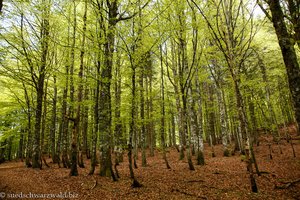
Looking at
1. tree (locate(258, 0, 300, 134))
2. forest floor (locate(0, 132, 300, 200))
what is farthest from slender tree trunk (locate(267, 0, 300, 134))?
forest floor (locate(0, 132, 300, 200))

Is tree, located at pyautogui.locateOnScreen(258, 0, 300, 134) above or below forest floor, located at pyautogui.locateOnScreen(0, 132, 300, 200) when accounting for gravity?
above

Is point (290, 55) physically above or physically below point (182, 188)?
above

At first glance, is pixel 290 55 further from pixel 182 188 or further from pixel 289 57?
pixel 182 188

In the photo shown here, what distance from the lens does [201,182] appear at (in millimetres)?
7371

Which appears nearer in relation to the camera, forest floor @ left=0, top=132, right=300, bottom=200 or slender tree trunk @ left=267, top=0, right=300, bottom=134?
slender tree trunk @ left=267, top=0, right=300, bottom=134

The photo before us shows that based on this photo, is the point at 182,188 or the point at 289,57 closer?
the point at 289,57

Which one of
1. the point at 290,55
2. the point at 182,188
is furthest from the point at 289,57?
the point at 182,188

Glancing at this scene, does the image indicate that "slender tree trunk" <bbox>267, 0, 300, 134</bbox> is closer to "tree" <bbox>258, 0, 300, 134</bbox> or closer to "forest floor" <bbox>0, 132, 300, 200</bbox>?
"tree" <bbox>258, 0, 300, 134</bbox>

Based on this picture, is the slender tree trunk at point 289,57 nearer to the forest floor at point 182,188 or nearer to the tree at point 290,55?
the tree at point 290,55

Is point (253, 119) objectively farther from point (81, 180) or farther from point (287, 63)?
point (81, 180)

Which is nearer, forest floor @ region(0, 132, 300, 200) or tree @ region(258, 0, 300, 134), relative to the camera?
tree @ region(258, 0, 300, 134)

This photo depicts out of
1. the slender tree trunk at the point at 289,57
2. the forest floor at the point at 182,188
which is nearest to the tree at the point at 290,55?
the slender tree trunk at the point at 289,57

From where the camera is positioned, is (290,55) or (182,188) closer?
(290,55)

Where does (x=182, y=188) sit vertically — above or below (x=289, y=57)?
below
